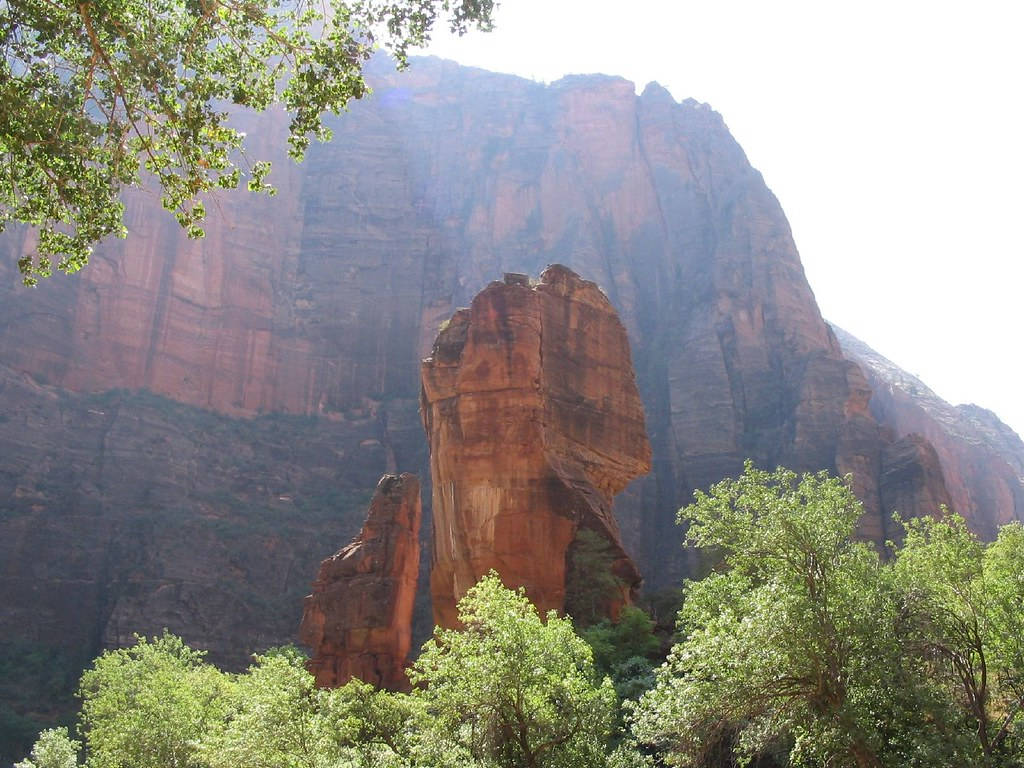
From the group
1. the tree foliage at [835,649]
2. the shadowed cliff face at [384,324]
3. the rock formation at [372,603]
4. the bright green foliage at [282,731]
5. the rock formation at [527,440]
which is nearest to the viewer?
the tree foliage at [835,649]

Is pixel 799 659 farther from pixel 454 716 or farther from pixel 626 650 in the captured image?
pixel 626 650

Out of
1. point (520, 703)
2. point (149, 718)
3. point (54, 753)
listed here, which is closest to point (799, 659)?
point (520, 703)

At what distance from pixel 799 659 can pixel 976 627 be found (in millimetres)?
3392

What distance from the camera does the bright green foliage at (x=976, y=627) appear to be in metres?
15.6

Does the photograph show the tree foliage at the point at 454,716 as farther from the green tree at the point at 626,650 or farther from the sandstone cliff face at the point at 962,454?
the sandstone cliff face at the point at 962,454

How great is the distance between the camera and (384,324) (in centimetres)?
9206

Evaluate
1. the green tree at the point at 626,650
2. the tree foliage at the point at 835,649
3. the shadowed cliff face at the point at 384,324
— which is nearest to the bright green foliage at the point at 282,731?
the tree foliage at the point at 835,649

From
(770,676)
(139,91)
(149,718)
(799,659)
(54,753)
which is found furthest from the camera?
(54,753)

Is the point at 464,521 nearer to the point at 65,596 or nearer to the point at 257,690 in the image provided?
the point at 257,690

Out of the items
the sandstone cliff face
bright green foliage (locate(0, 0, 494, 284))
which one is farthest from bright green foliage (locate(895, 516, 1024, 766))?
the sandstone cliff face

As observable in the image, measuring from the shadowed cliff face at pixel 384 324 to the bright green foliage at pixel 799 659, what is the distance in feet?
154

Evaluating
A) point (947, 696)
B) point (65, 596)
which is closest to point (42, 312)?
point (65, 596)

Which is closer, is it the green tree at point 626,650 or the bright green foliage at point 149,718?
the green tree at point 626,650

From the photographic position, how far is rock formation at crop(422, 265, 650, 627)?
32844 mm
